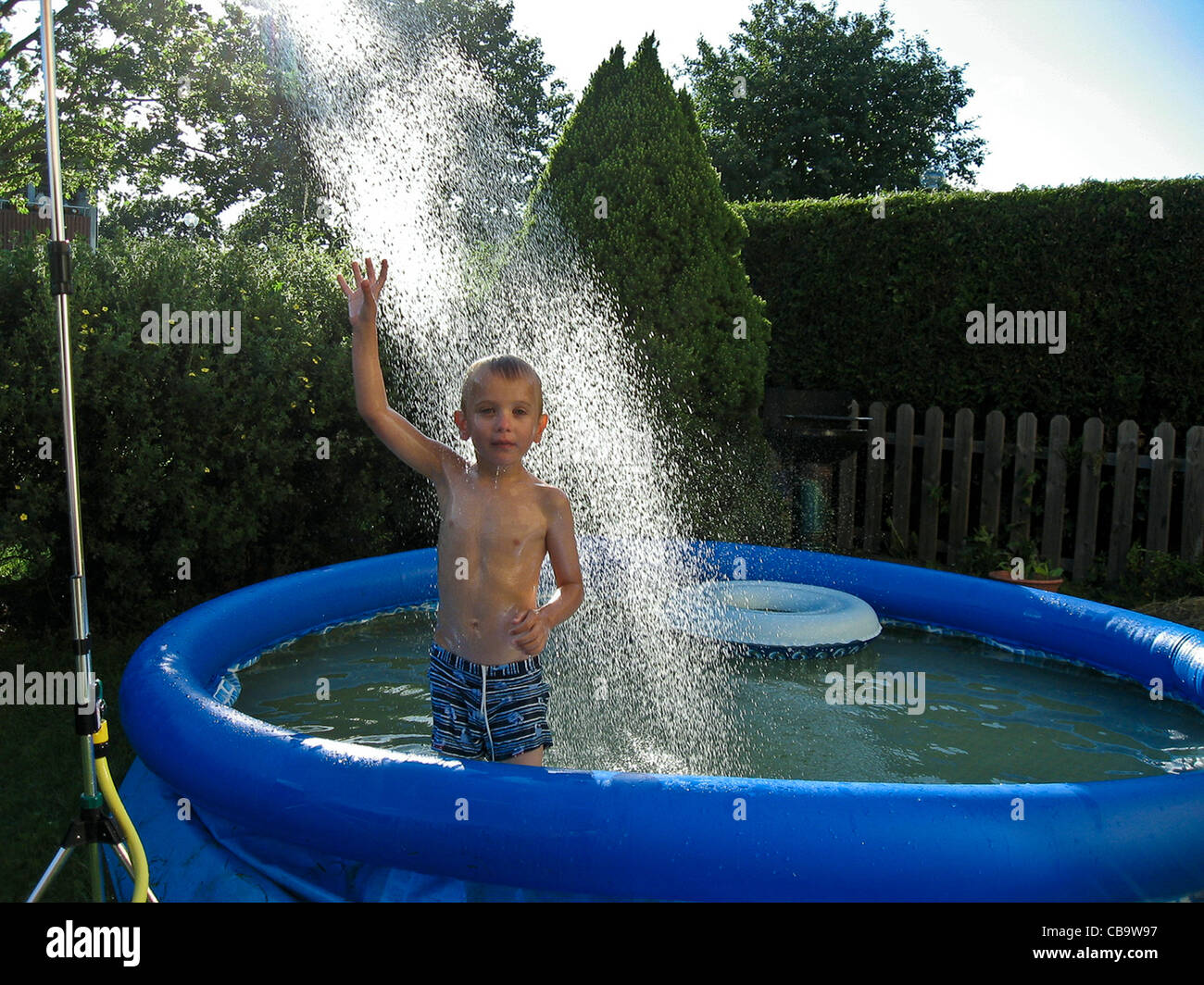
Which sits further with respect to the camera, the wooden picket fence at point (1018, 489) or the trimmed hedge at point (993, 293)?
the trimmed hedge at point (993, 293)

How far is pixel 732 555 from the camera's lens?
18.9 ft

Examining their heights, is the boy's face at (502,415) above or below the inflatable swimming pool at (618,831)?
above

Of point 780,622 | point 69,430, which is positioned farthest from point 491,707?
point 780,622

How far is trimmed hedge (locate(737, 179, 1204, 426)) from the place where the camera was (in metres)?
6.74

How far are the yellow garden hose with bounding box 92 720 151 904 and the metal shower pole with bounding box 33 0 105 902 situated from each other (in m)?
0.02

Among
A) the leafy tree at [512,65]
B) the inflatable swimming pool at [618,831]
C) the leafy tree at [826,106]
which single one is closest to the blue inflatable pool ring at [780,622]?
the inflatable swimming pool at [618,831]

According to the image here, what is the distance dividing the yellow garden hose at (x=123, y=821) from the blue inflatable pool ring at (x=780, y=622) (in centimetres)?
293

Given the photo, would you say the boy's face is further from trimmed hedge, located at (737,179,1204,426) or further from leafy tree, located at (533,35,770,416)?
trimmed hedge, located at (737,179,1204,426)

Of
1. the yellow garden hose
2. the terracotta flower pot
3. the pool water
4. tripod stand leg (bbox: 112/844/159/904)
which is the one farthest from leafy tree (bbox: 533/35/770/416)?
tripod stand leg (bbox: 112/844/159/904)

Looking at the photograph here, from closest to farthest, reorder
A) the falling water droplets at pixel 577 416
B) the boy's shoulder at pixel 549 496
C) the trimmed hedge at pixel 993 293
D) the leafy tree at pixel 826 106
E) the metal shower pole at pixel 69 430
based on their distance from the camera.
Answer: the metal shower pole at pixel 69 430, the boy's shoulder at pixel 549 496, the falling water droplets at pixel 577 416, the trimmed hedge at pixel 993 293, the leafy tree at pixel 826 106

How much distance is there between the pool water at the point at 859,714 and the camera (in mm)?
3381

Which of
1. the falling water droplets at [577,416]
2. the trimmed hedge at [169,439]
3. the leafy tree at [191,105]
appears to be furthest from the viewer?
the leafy tree at [191,105]

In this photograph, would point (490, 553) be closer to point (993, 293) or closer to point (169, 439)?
point (169, 439)

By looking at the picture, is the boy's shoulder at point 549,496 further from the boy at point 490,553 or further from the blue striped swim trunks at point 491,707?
the blue striped swim trunks at point 491,707
